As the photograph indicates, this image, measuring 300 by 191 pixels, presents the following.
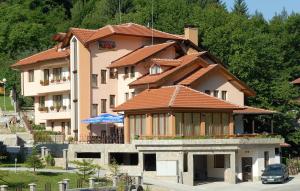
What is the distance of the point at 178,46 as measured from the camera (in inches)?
2803

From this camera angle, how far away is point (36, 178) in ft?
161

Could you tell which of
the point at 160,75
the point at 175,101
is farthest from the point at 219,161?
the point at 160,75

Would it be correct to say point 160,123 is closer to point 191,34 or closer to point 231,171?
point 231,171

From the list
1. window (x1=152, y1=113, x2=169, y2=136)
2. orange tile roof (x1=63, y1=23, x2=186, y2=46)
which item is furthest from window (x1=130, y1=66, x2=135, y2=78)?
window (x1=152, y1=113, x2=169, y2=136)

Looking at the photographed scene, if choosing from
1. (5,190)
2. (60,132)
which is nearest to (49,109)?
(60,132)

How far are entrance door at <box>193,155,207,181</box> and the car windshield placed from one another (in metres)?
5.49

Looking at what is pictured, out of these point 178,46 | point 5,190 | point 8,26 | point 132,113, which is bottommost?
point 5,190

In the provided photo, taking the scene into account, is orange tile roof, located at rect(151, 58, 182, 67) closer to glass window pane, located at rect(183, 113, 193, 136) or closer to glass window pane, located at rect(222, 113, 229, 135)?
glass window pane, located at rect(222, 113, 229, 135)

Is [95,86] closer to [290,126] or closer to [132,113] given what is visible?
[132,113]

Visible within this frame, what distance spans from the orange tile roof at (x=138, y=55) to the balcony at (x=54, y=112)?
22.6 ft

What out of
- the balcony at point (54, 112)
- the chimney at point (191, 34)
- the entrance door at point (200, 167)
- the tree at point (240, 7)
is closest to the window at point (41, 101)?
the balcony at point (54, 112)

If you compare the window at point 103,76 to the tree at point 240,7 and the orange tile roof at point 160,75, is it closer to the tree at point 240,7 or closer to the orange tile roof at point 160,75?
the orange tile roof at point 160,75

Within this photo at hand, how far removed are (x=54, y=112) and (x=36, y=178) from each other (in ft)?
84.7

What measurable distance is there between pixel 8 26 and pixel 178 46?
158ft
